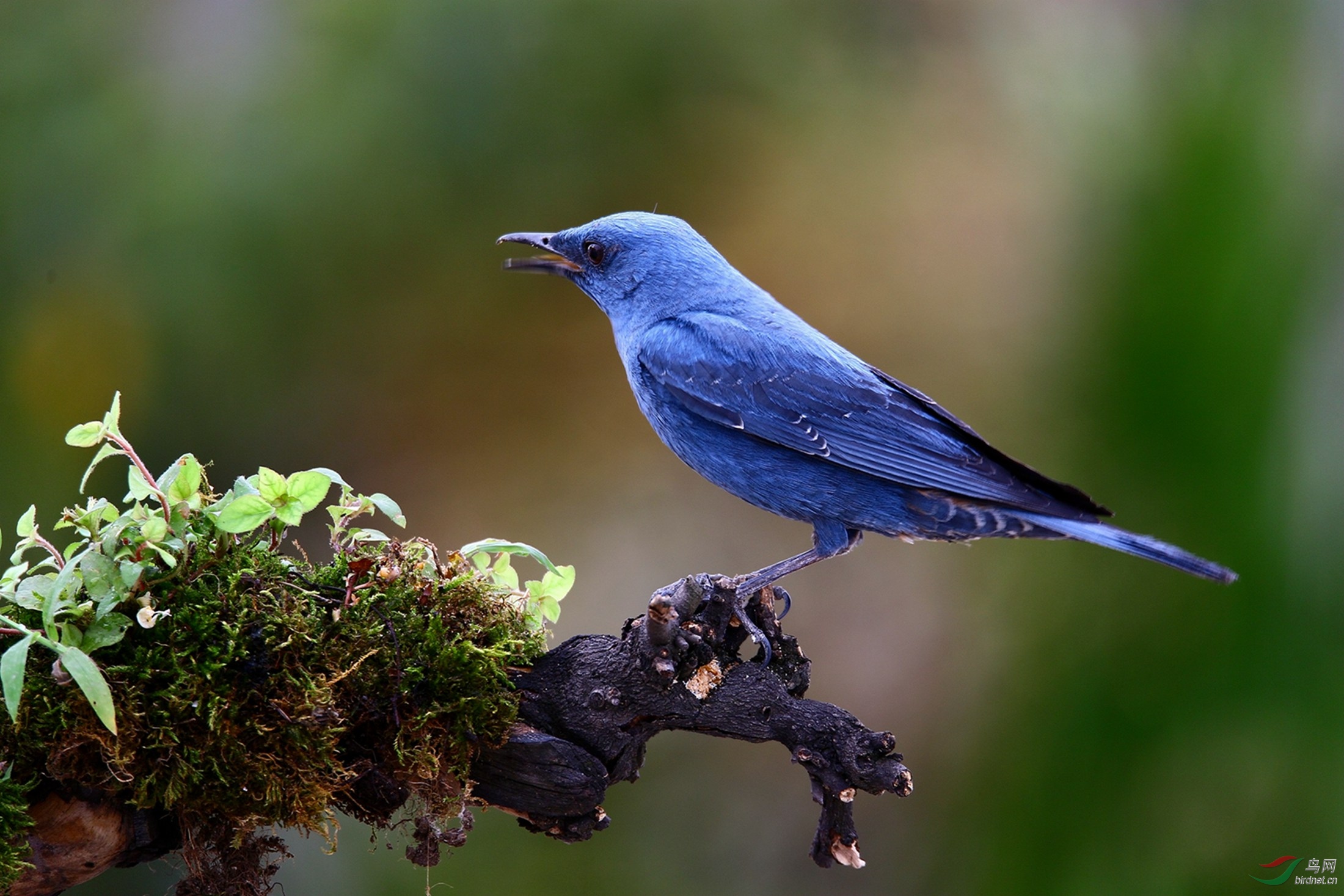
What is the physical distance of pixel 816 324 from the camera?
6.84 m

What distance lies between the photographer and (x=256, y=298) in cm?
588

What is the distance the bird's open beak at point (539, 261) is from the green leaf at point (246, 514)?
1740mm

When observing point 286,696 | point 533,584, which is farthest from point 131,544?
point 533,584

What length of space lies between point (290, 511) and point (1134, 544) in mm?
Answer: 2336

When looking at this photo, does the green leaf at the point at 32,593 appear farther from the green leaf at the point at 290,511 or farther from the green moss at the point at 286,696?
the green leaf at the point at 290,511

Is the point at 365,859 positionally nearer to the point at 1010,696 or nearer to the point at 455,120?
the point at 1010,696

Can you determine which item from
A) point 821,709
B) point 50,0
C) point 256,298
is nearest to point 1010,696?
point 821,709

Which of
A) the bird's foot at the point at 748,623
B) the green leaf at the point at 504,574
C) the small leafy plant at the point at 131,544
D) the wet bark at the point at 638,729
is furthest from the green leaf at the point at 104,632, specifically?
the bird's foot at the point at 748,623

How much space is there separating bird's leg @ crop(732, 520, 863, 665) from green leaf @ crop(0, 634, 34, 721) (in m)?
1.66

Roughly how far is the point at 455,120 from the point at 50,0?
232cm

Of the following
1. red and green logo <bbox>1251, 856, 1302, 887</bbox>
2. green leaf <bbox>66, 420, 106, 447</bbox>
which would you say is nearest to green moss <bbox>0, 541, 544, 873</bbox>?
green leaf <bbox>66, 420, 106, 447</bbox>

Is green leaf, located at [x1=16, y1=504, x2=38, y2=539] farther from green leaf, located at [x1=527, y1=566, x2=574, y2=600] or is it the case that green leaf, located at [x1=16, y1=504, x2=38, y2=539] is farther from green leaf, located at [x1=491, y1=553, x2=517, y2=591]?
green leaf, located at [x1=527, y1=566, x2=574, y2=600]

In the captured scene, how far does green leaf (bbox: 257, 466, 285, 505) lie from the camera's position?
7.91ft

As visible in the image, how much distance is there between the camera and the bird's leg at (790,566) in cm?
302
